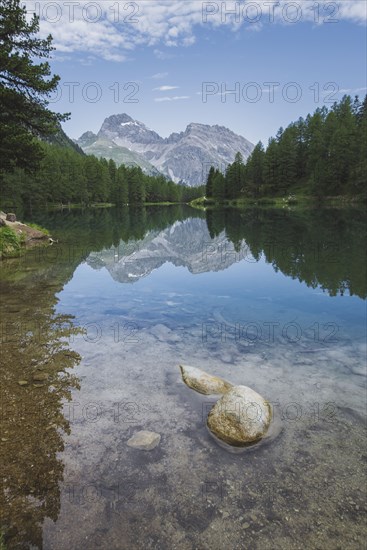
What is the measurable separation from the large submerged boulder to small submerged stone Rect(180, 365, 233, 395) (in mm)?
890

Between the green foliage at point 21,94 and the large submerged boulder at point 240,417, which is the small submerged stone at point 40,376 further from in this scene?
the green foliage at point 21,94

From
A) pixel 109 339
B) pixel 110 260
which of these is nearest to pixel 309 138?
pixel 110 260

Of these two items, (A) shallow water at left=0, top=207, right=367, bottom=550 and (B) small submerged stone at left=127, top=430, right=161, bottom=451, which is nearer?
(A) shallow water at left=0, top=207, right=367, bottom=550

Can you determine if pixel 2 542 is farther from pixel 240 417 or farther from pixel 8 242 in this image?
pixel 8 242

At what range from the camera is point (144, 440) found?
6492 mm

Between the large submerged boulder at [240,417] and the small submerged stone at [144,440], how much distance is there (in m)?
1.13

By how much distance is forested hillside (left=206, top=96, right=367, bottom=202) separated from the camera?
83688 mm

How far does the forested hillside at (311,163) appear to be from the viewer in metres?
83.7

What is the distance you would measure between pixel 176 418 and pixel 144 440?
0.98m

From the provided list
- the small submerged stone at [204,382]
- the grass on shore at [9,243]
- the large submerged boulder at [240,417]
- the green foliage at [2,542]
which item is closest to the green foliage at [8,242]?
the grass on shore at [9,243]

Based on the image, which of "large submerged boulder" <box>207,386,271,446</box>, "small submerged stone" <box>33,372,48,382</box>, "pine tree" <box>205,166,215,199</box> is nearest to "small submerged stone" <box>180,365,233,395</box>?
"large submerged boulder" <box>207,386,271,446</box>

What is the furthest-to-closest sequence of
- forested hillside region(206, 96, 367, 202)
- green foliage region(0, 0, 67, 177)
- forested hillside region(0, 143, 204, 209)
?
1. forested hillside region(0, 143, 204, 209)
2. forested hillside region(206, 96, 367, 202)
3. green foliage region(0, 0, 67, 177)

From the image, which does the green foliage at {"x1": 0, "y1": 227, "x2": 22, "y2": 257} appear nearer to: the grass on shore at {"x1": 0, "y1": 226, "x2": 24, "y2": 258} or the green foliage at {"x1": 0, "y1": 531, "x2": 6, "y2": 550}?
the grass on shore at {"x1": 0, "y1": 226, "x2": 24, "y2": 258}

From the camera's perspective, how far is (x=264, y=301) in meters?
16.1
